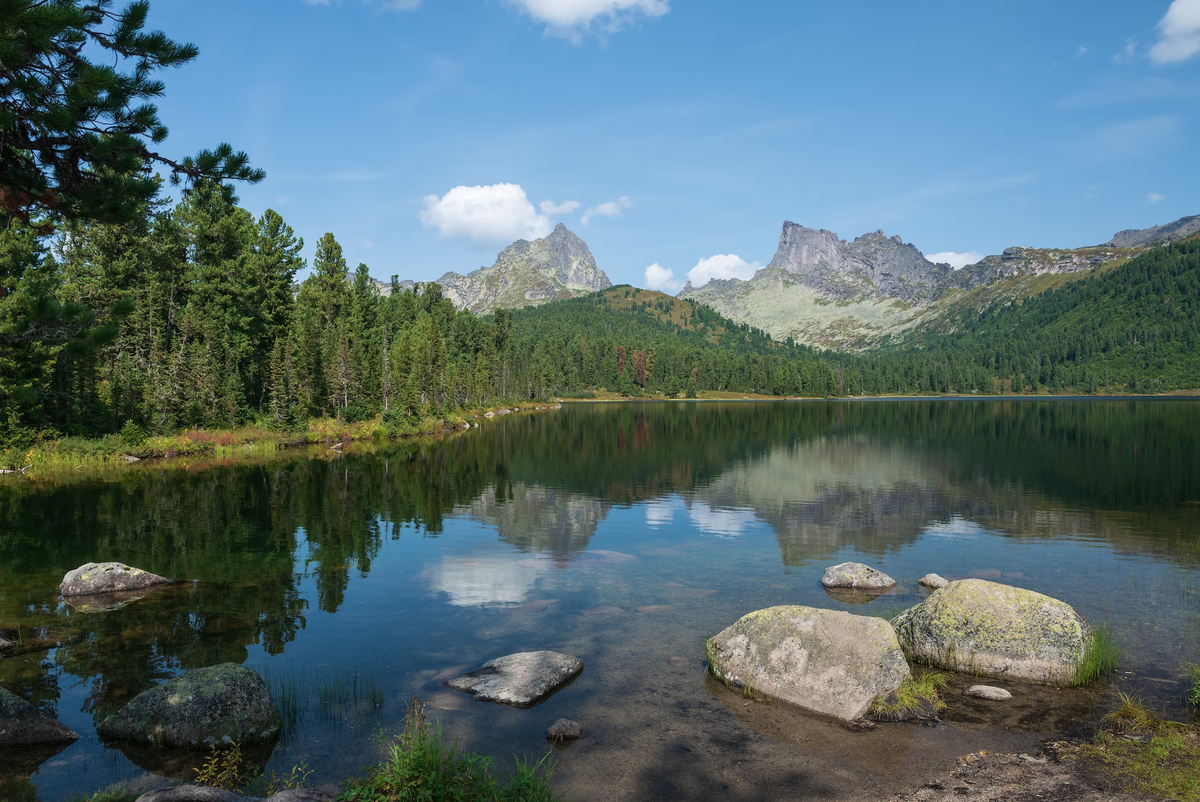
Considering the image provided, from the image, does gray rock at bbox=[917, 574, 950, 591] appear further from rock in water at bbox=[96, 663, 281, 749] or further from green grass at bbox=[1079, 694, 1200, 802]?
rock in water at bbox=[96, 663, 281, 749]

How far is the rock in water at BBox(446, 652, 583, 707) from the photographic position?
1455 centimetres

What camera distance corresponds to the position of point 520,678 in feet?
49.9

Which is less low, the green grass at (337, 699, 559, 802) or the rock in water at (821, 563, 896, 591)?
the green grass at (337, 699, 559, 802)

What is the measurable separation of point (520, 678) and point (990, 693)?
10580 mm

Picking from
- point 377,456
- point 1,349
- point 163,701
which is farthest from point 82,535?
point 377,456

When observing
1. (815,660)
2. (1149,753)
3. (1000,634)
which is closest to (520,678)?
(815,660)

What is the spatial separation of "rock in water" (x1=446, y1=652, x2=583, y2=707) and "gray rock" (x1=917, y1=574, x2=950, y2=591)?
44.6 ft

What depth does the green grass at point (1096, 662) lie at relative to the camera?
15117mm

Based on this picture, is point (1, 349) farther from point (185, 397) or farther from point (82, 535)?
point (185, 397)

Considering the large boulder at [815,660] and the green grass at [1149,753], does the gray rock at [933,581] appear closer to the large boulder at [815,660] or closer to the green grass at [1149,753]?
the green grass at [1149,753]

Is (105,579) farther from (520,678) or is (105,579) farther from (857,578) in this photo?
(857,578)

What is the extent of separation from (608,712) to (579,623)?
19.6ft

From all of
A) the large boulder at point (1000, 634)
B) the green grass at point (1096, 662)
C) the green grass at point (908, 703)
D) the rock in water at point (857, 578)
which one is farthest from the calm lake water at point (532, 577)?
the large boulder at point (1000, 634)

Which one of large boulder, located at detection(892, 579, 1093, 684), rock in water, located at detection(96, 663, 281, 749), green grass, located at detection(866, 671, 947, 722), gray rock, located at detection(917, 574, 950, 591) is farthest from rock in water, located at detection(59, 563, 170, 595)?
gray rock, located at detection(917, 574, 950, 591)
